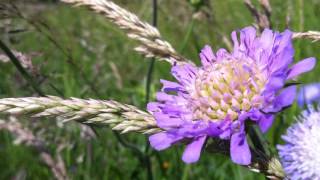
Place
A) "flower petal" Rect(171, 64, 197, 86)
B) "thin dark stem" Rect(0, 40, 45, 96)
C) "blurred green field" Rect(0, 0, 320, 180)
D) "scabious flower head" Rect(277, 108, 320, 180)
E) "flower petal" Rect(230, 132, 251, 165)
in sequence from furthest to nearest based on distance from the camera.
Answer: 1. "blurred green field" Rect(0, 0, 320, 180)
2. "thin dark stem" Rect(0, 40, 45, 96)
3. "scabious flower head" Rect(277, 108, 320, 180)
4. "flower petal" Rect(171, 64, 197, 86)
5. "flower petal" Rect(230, 132, 251, 165)

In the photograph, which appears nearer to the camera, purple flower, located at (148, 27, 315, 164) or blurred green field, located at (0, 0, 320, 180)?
purple flower, located at (148, 27, 315, 164)

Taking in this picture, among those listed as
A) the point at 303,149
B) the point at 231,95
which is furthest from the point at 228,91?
the point at 303,149

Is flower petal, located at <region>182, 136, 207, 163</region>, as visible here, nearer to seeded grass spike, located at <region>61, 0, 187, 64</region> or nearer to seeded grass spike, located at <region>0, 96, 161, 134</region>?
seeded grass spike, located at <region>0, 96, 161, 134</region>

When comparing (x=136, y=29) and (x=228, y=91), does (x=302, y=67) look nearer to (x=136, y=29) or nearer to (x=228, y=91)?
(x=228, y=91)

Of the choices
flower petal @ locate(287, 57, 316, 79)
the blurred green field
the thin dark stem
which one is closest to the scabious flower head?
the blurred green field

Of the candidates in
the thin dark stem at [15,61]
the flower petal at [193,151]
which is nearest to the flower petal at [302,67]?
the flower petal at [193,151]

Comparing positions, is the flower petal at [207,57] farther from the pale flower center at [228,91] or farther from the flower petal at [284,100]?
the flower petal at [284,100]
